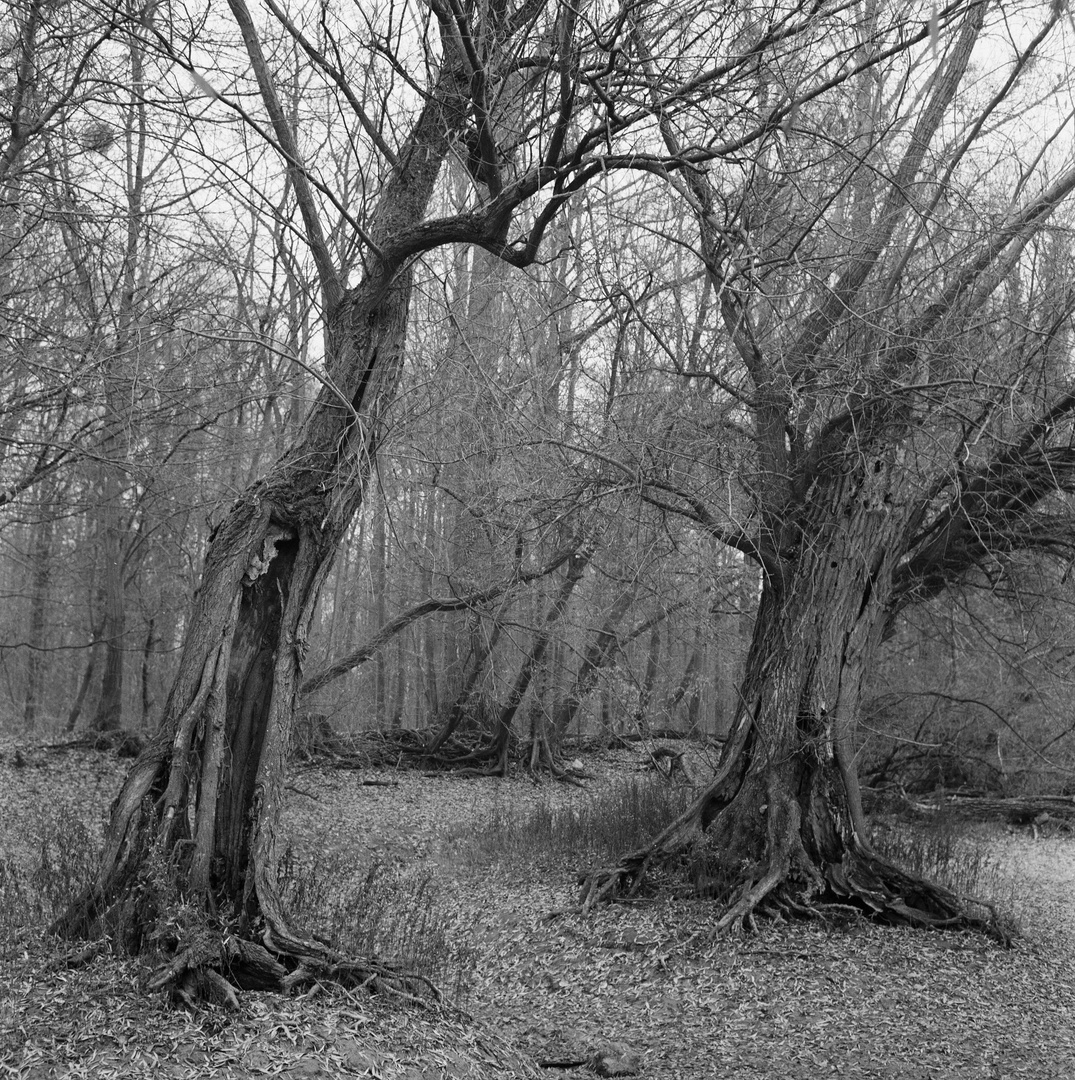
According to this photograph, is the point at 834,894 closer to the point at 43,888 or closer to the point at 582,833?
the point at 582,833

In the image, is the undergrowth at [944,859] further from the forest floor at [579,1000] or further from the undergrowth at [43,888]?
the undergrowth at [43,888]

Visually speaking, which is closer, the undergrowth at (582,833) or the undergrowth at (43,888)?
the undergrowth at (43,888)

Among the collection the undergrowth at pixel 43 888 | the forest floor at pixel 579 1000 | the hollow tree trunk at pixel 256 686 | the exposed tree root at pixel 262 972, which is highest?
the hollow tree trunk at pixel 256 686

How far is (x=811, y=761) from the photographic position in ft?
23.9

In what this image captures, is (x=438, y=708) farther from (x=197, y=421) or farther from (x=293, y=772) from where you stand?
(x=197, y=421)

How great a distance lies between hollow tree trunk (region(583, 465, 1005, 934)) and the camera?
6.97 metres

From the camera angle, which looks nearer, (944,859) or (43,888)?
(43,888)

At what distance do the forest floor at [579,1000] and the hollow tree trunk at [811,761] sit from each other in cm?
30

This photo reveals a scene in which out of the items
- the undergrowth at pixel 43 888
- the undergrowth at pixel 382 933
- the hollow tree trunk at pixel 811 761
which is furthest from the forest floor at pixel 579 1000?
the hollow tree trunk at pixel 811 761

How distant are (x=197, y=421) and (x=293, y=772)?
552cm

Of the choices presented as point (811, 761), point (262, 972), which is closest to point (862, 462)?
point (811, 761)

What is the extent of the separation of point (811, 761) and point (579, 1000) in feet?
8.08

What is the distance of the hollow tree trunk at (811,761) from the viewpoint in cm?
697

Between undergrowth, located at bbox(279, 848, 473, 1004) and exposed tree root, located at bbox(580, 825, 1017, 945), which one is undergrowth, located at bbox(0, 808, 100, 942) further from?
exposed tree root, located at bbox(580, 825, 1017, 945)
